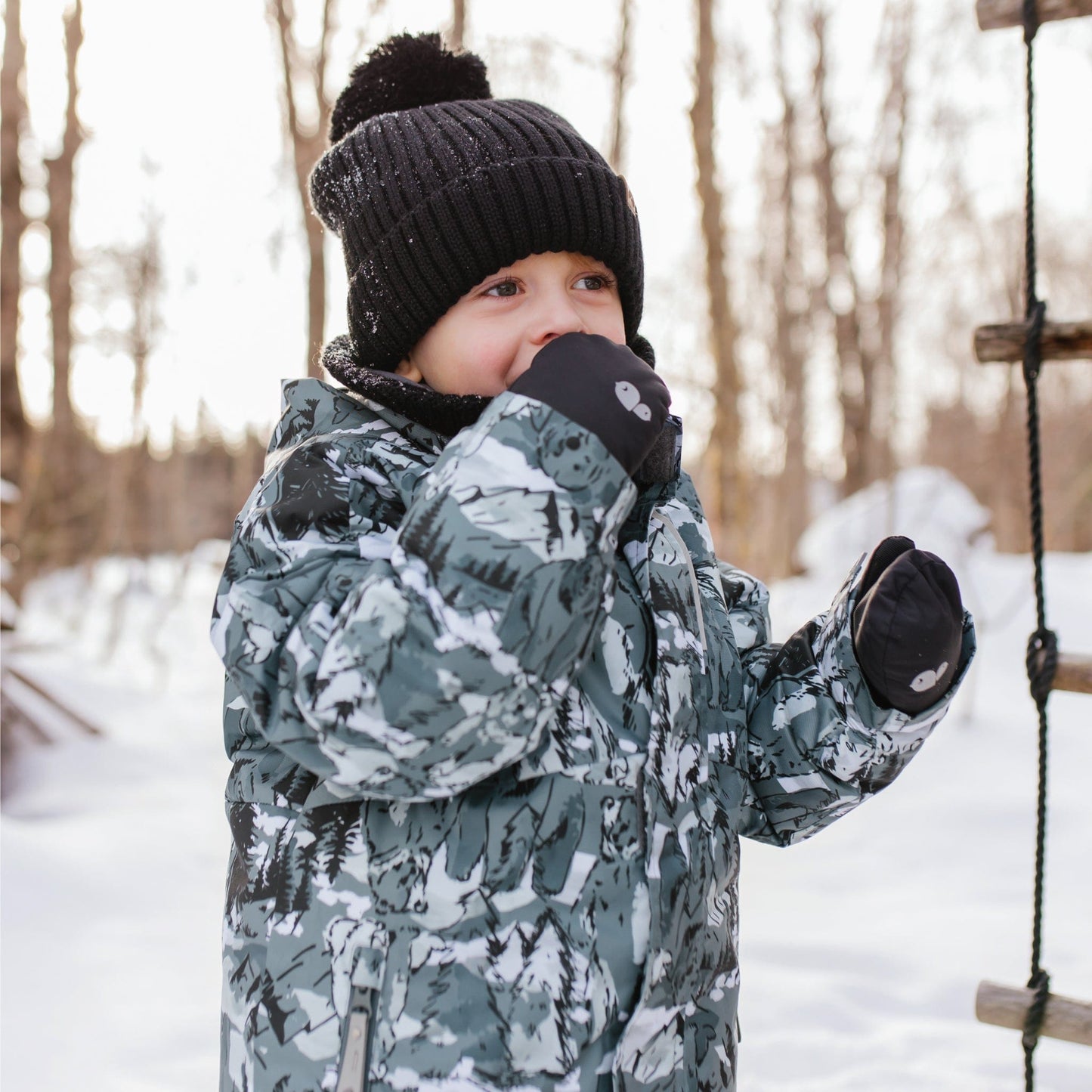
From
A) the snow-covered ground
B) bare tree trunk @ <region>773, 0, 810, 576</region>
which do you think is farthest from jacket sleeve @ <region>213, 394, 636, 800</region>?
bare tree trunk @ <region>773, 0, 810, 576</region>

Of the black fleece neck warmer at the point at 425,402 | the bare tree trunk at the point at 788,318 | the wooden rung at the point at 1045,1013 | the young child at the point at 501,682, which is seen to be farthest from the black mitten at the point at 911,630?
the bare tree trunk at the point at 788,318

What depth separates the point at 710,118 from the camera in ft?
21.8

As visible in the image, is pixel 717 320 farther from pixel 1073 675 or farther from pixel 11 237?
pixel 11 237

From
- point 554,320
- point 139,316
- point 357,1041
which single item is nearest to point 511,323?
point 554,320

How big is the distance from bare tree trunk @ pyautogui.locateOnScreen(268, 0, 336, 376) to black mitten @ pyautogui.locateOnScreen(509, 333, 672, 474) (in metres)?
5.47

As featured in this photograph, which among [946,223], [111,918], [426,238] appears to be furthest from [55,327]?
[946,223]

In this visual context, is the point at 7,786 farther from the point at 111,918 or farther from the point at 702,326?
the point at 702,326

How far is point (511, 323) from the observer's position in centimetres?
116

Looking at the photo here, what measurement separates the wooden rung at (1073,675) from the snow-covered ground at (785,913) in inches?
45.2

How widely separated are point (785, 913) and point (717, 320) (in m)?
4.49

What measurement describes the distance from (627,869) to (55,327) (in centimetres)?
1056

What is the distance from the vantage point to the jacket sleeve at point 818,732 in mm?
1175

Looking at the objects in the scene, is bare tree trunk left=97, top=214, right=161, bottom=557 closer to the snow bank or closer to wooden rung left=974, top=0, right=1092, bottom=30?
the snow bank

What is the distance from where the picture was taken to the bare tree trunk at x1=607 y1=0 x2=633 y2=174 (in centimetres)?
866
